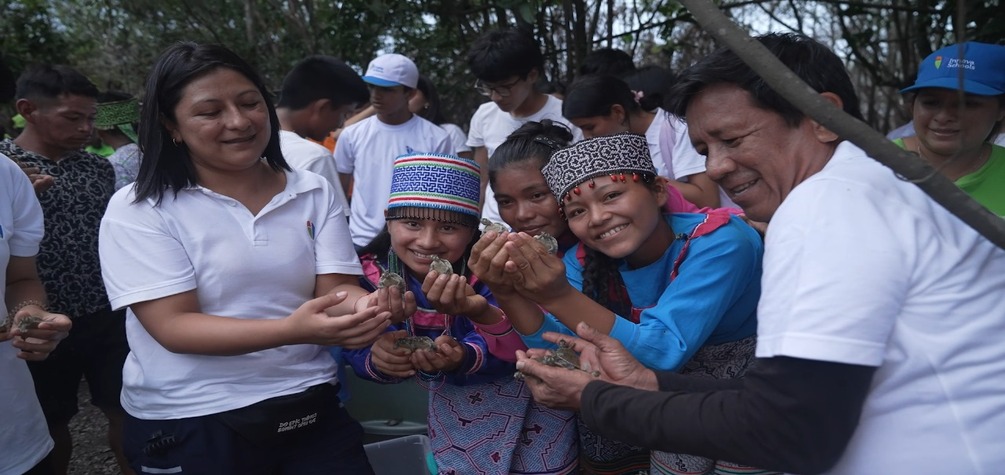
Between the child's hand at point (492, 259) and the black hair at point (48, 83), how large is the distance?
121 inches

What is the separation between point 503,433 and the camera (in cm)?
251

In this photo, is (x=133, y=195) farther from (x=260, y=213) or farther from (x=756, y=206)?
(x=756, y=206)

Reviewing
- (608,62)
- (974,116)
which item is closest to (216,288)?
(974,116)

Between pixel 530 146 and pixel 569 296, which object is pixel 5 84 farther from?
pixel 569 296

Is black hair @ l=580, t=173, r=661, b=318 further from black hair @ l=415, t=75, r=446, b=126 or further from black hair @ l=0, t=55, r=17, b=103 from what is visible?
black hair @ l=415, t=75, r=446, b=126

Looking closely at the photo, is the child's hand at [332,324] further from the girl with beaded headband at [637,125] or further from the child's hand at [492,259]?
the girl with beaded headband at [637,125]

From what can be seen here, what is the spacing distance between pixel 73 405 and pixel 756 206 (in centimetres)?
338

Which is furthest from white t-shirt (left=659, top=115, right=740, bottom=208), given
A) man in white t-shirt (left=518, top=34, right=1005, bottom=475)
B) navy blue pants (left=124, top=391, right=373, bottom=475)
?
man in white t-shirt (left=518, top=34, right=1005, bottom=475)

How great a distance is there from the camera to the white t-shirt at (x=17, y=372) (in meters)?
2.30

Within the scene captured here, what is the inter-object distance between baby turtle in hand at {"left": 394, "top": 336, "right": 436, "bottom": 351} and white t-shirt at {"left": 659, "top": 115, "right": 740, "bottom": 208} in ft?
6.27

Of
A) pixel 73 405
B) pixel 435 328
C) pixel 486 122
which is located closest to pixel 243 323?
pixel 435 328

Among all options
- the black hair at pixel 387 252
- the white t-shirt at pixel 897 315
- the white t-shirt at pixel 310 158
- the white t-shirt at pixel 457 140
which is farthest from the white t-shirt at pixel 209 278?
the white t-shirt at pixel 457 140

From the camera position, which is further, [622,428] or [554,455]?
[554,455]

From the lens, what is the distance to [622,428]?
4.95ft
